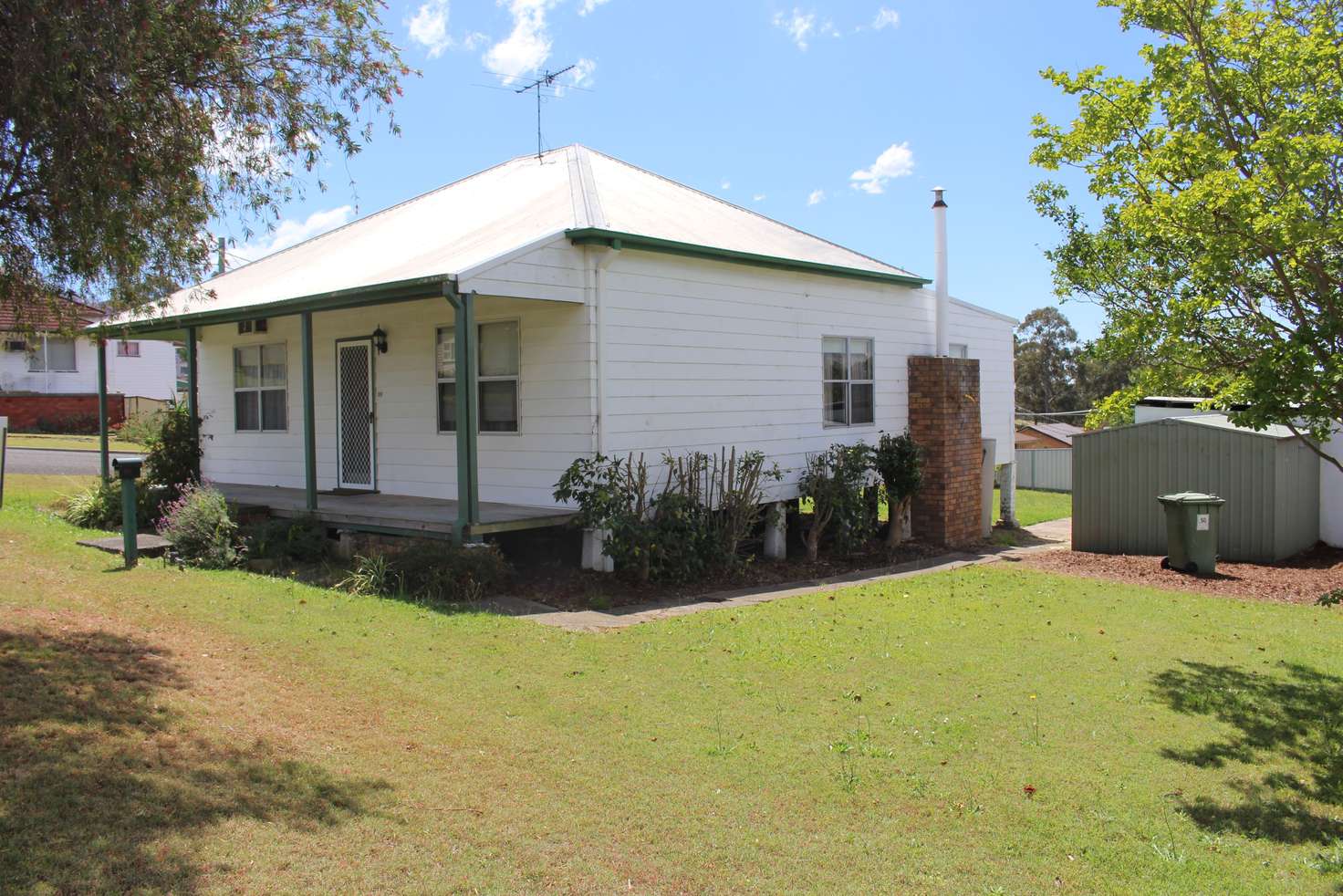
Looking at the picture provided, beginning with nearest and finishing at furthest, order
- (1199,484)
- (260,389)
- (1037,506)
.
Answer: (1199,484) < (260,389) < (1037,506)

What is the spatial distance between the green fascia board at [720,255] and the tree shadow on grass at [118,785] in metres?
6.03

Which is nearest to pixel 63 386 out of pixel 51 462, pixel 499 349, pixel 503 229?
pixel 51 462

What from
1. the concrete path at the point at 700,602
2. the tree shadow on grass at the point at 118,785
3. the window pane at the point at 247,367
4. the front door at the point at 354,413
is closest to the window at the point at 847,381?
the concrete path at the point at 700,602

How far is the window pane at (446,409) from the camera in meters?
12.2

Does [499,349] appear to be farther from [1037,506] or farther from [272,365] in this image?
[1037,506]

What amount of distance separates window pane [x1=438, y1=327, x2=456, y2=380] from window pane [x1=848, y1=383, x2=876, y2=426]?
5.74 meters

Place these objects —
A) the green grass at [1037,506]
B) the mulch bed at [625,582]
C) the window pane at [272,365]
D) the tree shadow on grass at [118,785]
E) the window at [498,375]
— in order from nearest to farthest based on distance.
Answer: the tree shadow on grass at [118,785] → the mulch bed at [625,582] → the window at [498,375] → the window pane at [272,365] → the green grass at [1037,506]

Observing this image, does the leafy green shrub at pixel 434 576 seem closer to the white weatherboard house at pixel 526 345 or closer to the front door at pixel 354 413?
the white weatherboard house at pixel 526 345

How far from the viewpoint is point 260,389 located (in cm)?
1501

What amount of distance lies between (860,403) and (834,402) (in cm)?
62

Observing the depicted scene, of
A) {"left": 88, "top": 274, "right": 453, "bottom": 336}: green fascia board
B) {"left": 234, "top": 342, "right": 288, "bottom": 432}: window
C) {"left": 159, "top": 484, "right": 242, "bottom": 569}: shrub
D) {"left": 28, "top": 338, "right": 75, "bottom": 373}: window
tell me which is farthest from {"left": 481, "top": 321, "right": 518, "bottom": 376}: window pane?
{"left": 28, "top": 338, "right": 75, "bottom": 373}: window

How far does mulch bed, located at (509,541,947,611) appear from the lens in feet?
32.3

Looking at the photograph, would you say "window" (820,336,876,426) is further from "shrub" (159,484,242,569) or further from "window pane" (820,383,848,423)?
"shrub" (159,484,242,569)

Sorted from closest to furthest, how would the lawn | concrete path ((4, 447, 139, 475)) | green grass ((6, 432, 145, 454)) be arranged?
the lawn, concrete path ((4, 447, 139, 475)), green grass ((6, 432, 145, 454))
